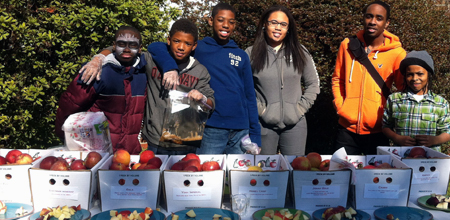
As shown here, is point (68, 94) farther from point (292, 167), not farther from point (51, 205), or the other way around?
point (292, 167)

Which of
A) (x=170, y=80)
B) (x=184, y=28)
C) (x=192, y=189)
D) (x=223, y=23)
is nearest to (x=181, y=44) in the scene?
(x=184, y=28)

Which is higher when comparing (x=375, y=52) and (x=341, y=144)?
(x=375, y=52)

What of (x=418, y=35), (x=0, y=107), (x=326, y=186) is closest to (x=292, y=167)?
(x=326, y=186)

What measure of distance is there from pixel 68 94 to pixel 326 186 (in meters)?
2.02

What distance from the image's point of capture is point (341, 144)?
396 cm

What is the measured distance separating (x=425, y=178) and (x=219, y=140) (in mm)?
1655

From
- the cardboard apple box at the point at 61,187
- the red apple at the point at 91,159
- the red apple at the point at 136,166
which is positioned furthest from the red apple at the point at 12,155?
the red apple at the point at 136,166

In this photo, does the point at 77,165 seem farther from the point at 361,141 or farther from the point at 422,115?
the point at 422,115

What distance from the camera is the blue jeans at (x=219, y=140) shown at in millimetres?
3451

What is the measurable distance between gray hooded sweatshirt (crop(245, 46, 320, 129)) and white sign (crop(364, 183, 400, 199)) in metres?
1.33

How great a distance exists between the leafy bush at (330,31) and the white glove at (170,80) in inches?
119

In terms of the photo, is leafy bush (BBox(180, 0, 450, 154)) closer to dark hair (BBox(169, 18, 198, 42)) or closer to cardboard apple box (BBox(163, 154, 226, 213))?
dark hair (BBox(169, 18, 198, 42))

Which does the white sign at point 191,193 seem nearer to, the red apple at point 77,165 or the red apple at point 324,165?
the red apple at point 77,165

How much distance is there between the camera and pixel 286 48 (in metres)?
3.79
